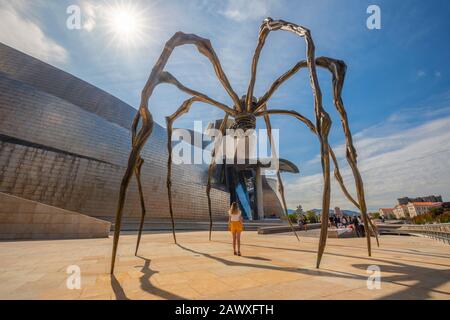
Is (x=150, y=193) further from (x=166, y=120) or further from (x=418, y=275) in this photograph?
(x=418, y=275)

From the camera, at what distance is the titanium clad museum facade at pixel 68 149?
2152 centimetres

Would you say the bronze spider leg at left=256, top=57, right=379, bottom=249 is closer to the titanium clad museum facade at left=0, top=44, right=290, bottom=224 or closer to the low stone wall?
the low stone wall

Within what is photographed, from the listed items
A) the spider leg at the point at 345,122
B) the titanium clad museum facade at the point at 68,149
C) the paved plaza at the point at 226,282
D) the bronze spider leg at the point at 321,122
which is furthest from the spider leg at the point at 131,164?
the titanium clad museum facade at the point at 68,149

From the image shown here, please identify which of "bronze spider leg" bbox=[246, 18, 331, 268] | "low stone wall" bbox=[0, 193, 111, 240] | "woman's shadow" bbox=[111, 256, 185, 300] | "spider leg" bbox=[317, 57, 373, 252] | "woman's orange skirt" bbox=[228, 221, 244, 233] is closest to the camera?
"woman's shadow" bbox=[111, 256, 185, 300]

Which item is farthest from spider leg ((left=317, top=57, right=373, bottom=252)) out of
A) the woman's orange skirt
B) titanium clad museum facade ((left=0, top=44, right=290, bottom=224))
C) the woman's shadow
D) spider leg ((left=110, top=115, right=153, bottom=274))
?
titanium clad museum facade ((left=0, top=44, right=290, bottom=224))

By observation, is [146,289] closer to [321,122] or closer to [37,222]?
[321,122]

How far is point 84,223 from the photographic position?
36.9 feet

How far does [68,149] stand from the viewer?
24.6 meters

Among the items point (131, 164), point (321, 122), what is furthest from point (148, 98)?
point (321, 122)

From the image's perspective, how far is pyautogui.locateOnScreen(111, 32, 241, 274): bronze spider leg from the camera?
2.76 meters

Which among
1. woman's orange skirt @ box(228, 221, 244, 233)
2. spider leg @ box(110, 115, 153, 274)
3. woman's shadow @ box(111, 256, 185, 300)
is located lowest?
woman's shadow @ box(111, 256, 185, 300)

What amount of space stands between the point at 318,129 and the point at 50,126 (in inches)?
1186

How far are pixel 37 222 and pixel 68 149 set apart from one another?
17.8 meters

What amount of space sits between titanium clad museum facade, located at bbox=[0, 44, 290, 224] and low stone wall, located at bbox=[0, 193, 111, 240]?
1472 centimetres
